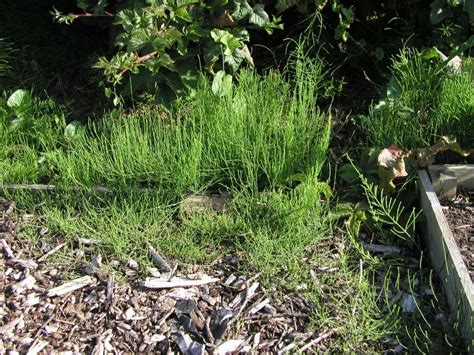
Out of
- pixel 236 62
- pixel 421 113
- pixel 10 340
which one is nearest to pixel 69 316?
pixel 10 340

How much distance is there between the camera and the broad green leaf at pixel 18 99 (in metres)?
3.75

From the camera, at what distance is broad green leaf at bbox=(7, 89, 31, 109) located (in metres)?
3.75

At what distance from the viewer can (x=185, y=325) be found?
2.66 meters

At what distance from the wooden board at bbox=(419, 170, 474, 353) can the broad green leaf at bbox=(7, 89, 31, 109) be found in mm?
2065

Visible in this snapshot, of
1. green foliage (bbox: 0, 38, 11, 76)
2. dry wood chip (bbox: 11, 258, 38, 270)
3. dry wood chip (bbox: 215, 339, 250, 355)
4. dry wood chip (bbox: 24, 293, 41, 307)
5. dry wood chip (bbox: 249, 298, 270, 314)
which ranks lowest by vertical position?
dry wood chip (bbox: 215, 339, 250, 355)

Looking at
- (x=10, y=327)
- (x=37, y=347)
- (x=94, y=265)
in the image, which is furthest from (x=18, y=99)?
(x=37, y=347)

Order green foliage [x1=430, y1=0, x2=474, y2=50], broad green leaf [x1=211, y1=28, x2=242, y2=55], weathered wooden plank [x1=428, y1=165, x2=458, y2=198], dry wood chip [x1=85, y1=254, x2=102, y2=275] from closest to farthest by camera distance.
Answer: dry wood chip [x1=85, y1=254, x2=102, y2=275]
weathered wooden plank [x1=428, y1=165, x2=458, y2=198]
broad green leaf [x1=211, y1=28, x2=242, y2=55]
green foliage [x1=430, y1=0, x2=474, y2=50]

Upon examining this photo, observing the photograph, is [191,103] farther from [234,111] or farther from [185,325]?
[185,325]

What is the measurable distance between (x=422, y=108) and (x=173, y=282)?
62.5 inches

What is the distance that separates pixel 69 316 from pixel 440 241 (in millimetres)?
1498

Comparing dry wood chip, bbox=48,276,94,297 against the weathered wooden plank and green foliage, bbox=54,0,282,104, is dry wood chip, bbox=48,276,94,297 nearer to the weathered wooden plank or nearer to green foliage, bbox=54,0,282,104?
green foliage, bbox=54,0,282,104

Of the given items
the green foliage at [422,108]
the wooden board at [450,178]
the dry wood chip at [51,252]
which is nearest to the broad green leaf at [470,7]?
the green foliage at [422,108]

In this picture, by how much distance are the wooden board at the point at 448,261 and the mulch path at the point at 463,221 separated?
101 mm

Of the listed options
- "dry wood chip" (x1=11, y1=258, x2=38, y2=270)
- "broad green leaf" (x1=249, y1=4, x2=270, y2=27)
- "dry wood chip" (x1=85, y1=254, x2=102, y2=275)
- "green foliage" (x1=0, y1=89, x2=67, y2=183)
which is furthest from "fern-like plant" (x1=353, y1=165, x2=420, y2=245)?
"green foliage" (x1=0, y1=89, x2=67, y2=183)
